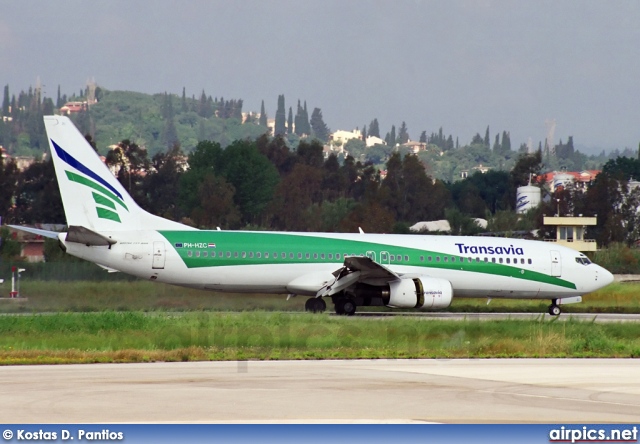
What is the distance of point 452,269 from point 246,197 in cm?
6249

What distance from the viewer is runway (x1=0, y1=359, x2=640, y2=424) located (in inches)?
534

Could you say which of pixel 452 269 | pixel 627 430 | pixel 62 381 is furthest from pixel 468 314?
pixel 627 430

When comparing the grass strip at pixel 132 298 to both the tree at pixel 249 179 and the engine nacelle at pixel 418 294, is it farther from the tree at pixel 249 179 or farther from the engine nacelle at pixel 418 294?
the tree at pixel 249 179

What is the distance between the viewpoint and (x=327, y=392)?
51.9 ft

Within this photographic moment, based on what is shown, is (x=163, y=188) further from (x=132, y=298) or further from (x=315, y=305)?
(x=315, y=305)

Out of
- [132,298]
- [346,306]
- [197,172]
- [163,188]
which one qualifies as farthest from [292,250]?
[163,188]

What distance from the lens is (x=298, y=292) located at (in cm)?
3366

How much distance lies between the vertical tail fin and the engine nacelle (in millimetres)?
8691

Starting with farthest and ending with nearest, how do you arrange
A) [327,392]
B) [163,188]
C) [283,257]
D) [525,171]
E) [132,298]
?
[525,171] < [163,188] < [132,298] < [283,257] < [327,392]

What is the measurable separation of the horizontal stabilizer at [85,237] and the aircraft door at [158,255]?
1.47 meters

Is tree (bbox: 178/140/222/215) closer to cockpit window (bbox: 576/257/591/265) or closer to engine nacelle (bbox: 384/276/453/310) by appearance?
cockpit window (bbox: 576/257/591/265)

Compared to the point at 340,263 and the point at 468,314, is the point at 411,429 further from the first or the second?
the point at 468,314

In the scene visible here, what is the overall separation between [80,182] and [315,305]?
846cm

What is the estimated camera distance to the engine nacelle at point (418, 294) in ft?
107
